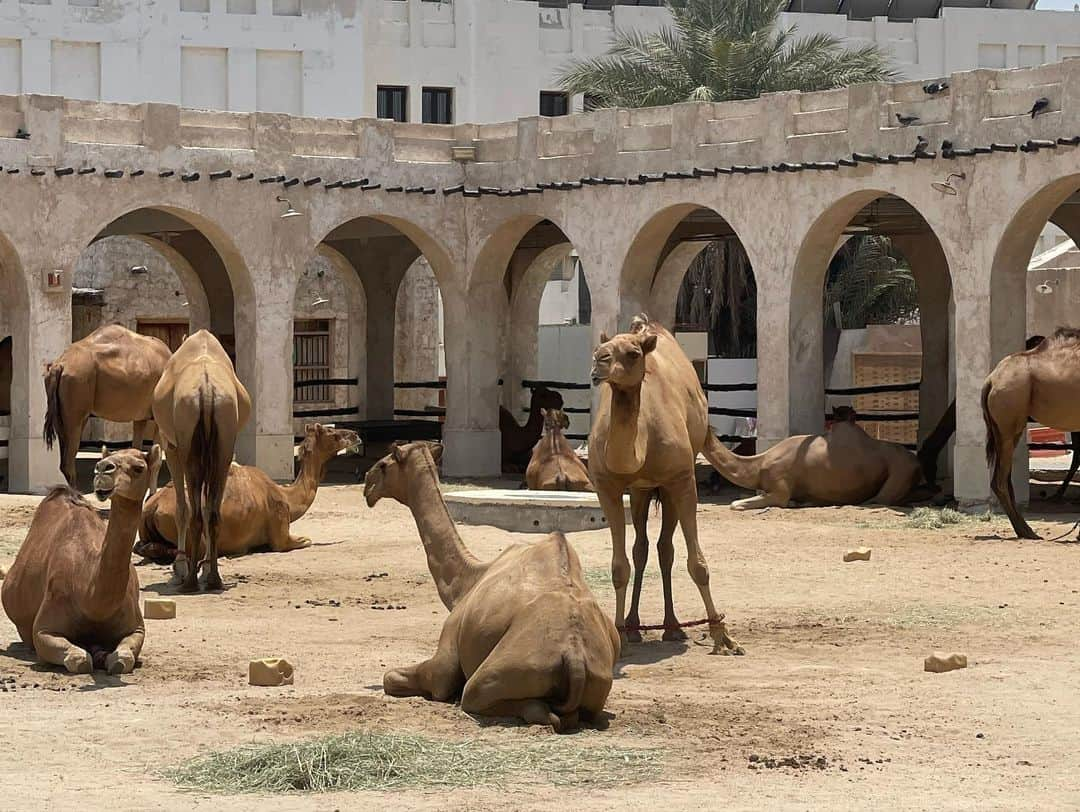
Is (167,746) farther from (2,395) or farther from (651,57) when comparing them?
(651,57)

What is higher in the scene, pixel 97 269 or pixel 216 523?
pixel 97 269

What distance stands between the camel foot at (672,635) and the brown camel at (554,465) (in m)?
9.63

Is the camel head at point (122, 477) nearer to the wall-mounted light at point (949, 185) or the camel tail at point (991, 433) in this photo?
the camel tail at point (991, 433)

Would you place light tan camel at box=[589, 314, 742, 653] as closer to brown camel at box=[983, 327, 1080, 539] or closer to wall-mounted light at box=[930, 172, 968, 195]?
brown camel at box=[983, 327, 1080, 539]

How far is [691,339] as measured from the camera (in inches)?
1534

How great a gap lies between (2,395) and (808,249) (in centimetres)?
1171

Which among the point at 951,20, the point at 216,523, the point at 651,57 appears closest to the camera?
the point at 216,523

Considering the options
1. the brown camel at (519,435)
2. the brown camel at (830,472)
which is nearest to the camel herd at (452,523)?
the brown camel at (830,472)

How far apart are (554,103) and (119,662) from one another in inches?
1479

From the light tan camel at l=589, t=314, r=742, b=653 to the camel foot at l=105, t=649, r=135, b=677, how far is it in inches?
122

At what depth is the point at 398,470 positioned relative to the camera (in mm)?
11102

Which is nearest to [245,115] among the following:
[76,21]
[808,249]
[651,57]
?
[808,249]

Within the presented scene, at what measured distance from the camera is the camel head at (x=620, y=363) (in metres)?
10.9

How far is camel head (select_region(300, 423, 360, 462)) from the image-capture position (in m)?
18.5
